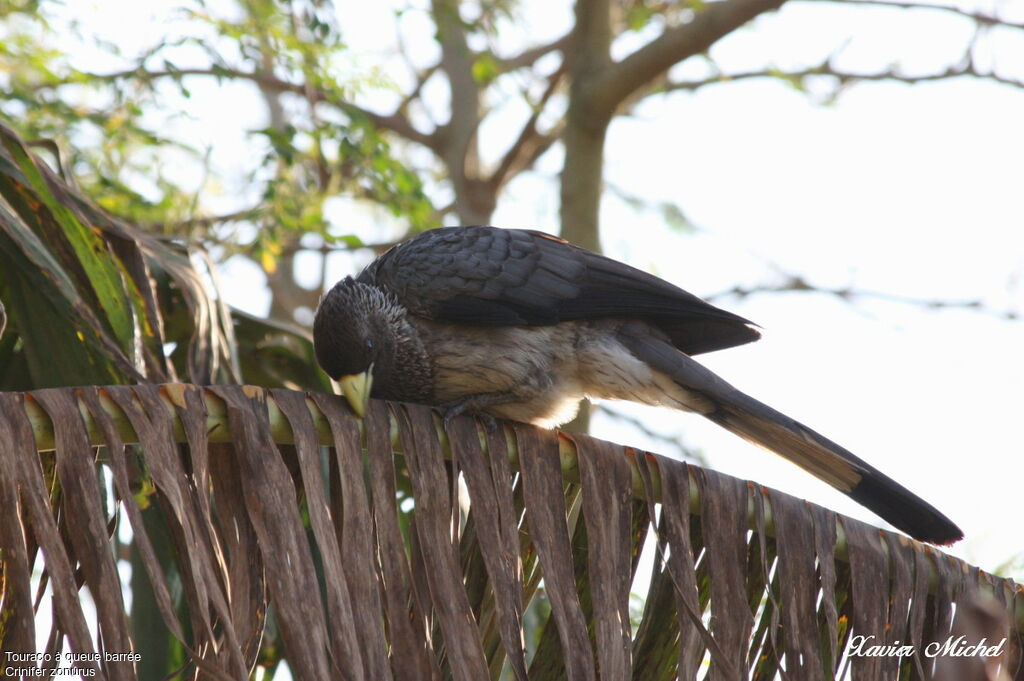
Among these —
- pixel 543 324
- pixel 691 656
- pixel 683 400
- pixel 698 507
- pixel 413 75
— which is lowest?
pixel 691 656

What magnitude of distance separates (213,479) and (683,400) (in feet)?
7.36

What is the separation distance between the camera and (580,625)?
3.06m

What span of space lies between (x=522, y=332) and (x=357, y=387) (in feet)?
2.73

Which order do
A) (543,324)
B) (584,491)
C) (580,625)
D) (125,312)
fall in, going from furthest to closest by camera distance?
1. (543,324)
2. (125,312)
3. (584,491)
4. (580,625)

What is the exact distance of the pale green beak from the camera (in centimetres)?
368

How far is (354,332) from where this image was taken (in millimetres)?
4582

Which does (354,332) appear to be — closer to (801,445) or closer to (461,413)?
(461,413)

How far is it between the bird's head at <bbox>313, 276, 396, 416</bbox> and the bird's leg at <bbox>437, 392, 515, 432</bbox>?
1.14 feet

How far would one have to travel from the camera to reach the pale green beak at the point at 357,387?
3675mm

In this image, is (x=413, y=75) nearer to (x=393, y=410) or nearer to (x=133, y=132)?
(x=133, y=132)

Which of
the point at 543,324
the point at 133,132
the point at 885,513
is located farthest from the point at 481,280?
the point at 133,132

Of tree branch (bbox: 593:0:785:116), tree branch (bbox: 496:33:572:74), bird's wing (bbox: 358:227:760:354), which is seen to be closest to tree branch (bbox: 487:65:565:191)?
tree branch (bbox: 496:33:572:74)
